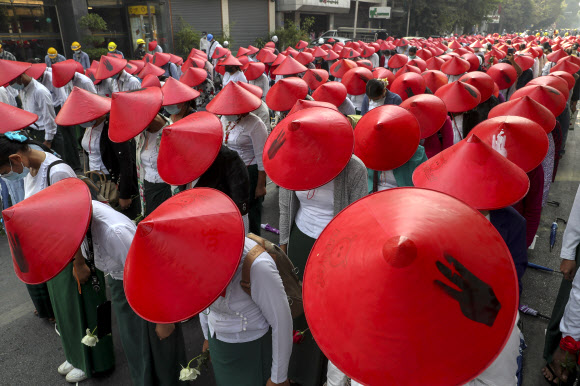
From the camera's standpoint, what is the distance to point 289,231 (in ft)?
10.6

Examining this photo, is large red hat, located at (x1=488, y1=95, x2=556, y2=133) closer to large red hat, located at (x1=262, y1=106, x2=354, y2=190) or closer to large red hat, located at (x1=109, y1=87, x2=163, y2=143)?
large red hat, located at (x1=262, y1=106, x2=354, y2=190)

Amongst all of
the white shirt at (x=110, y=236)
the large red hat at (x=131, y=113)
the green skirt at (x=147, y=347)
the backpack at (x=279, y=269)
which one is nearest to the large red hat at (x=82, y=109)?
the large red hat at (x=131, y=113)

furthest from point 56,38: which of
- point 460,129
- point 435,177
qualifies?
point 435,177

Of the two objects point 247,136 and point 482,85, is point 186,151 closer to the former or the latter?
point 247,136

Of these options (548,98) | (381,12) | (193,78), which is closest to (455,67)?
(548,98)

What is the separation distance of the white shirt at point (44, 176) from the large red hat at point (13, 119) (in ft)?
4.47

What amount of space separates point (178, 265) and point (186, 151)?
161cm

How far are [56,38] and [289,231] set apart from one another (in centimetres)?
1816

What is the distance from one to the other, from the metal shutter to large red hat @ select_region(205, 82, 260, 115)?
21559mm

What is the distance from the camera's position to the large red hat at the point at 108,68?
24.5 ft

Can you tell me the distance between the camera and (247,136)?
419cm

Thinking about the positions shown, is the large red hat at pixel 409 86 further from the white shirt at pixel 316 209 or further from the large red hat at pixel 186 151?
the large red hat at pixel 186 151

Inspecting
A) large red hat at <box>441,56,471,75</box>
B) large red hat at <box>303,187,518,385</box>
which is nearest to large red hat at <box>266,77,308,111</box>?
large red hat at <box>441,56,471,75</box>

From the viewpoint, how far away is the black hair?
15.0ft
